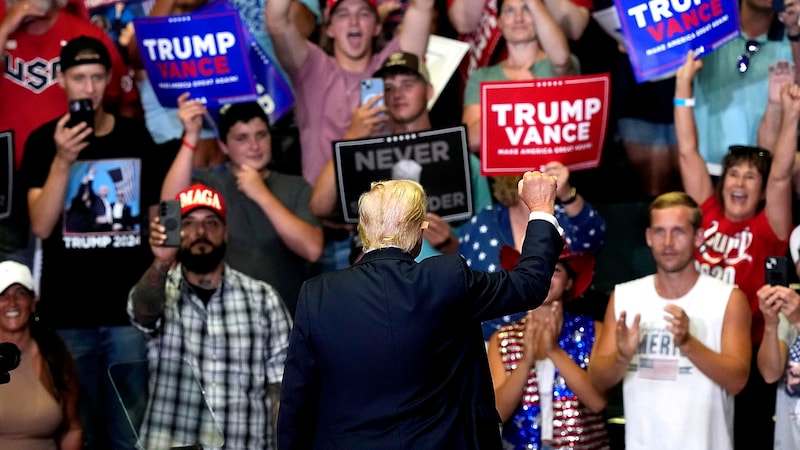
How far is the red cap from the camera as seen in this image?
5.54m

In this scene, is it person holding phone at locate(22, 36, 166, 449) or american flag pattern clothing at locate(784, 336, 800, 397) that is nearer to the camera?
american flag pattern clothing at locate(784, 336, 800, 397)

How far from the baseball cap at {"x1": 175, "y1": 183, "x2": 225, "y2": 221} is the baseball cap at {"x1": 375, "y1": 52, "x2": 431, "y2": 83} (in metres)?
1.03

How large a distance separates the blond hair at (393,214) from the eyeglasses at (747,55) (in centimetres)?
289

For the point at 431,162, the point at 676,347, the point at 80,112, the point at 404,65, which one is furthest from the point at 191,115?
the point at 676,347

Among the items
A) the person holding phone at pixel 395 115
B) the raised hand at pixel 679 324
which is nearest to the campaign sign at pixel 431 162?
the person holding phone at pixel 395 115

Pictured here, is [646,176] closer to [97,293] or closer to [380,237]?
[97,293]

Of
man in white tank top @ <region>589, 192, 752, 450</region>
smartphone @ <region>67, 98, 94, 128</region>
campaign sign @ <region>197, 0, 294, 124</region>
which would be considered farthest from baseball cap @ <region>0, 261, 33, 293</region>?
A: man in white tank top @ <region>589, 192, 752, 450</region>

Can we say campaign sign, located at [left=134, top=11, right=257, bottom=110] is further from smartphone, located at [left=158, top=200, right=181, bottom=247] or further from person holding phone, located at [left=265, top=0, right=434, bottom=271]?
smartphone, located at [left=158, top=200, right=181, bottom=247]

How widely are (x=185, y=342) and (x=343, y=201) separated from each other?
3.00ft

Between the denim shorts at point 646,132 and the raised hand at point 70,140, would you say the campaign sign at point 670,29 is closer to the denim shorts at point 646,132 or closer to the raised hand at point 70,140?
the denim shorts at point 646,132

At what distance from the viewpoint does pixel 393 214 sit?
11.8 feet

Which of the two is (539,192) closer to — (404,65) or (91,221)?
(404,65)

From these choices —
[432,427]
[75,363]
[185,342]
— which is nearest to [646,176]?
[185,342]

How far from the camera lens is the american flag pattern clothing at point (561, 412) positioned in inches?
207
